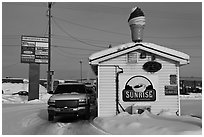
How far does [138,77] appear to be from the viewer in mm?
11125

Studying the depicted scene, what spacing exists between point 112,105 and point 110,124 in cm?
214

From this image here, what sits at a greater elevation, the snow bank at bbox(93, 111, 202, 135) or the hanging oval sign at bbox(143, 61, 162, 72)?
→ the hanging oval sign at bbox(143, 61, 162, 72)

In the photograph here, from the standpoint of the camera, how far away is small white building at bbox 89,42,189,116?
1102 centimetres

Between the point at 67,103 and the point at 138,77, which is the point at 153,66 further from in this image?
the point at 67,103

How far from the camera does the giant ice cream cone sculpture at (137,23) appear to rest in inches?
463

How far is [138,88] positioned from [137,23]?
10.8ft

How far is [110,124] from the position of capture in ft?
29.2

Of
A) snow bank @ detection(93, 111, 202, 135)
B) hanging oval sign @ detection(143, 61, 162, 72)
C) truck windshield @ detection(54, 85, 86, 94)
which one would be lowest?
snow bank @ detection(93, 111, 202, 135)

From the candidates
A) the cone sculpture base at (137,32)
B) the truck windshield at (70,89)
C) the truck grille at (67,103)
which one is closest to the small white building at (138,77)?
the cone sculpture base at (137,32)

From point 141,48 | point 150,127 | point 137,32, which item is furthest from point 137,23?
point 150,127

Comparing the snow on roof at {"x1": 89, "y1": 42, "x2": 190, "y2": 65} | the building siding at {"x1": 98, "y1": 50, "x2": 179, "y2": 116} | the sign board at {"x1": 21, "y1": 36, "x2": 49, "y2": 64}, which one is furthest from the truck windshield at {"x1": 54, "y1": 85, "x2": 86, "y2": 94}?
the sign board at {"x1": 21, "y1": 36, "x2": 49, "y2": 64}

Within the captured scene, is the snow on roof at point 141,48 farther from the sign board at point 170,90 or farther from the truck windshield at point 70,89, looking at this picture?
the truck windshield at point 70,89

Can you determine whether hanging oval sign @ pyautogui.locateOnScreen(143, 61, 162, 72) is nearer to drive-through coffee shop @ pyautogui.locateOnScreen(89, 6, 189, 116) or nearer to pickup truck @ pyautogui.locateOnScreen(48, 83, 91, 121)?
drive-through coffee shop @ pyautogui.locateOnScreen(89, 6, 189, 116)

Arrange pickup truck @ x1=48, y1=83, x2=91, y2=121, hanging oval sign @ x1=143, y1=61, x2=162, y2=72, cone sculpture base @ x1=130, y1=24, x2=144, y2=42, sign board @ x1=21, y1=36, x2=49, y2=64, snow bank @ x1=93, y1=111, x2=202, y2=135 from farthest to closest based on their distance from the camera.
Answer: sign board @ x1=21, y1=36, x2=49, y2=64 → cone sculpture base @ x1=130, y1=24, x2=144, y2=42 → hanging oval sign @ x1=143, y1=61, x2=162, y2=72 → pickup truck @ x1=48, y1=83, x2=91, y2=121 → snow bank @ x1=93, y1=111, x2=202, y2=135
